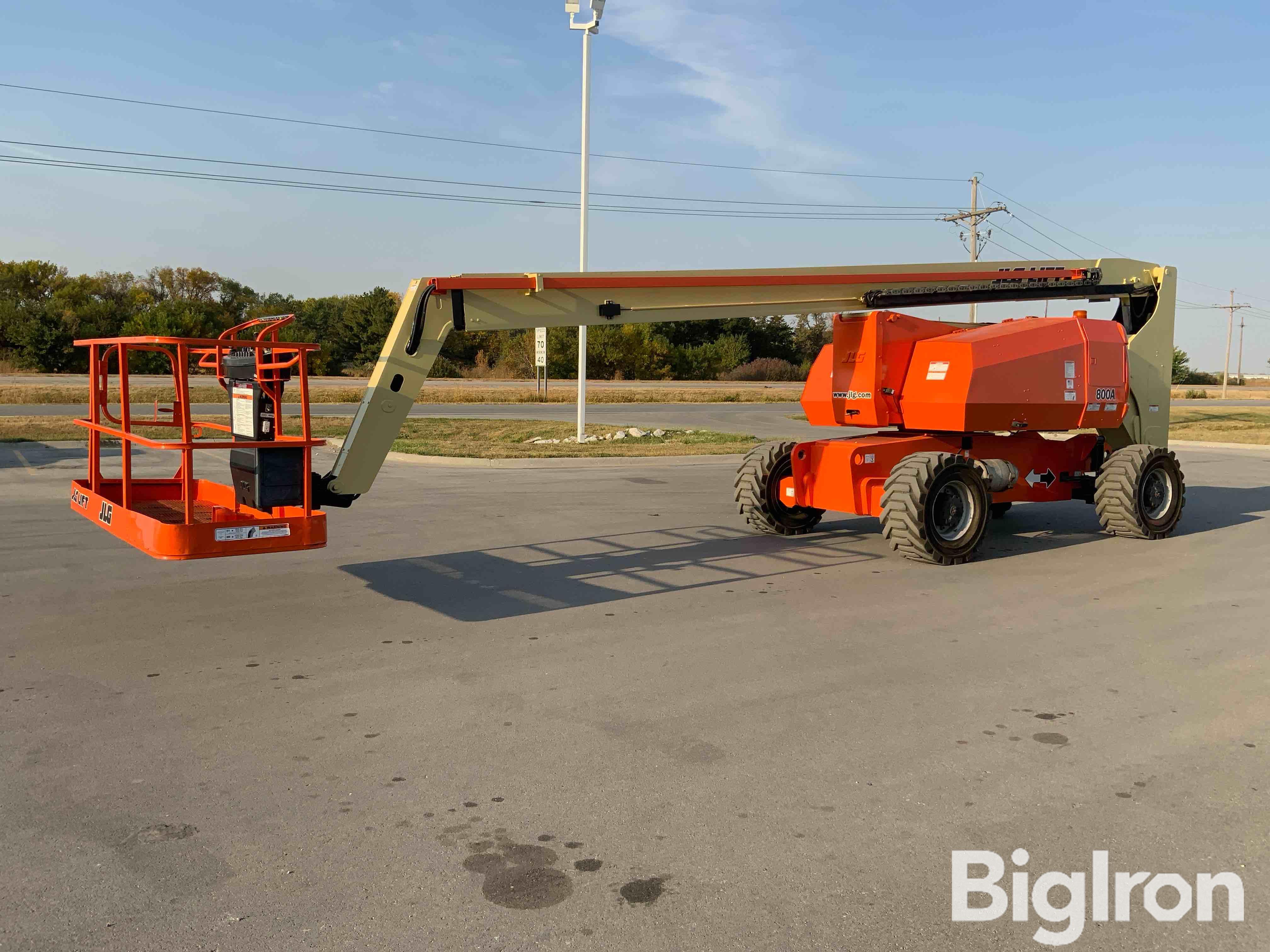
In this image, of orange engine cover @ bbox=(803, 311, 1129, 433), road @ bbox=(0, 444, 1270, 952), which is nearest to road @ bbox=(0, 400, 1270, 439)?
orange engine cover @ bbox=(803, 311, 1129, 433)

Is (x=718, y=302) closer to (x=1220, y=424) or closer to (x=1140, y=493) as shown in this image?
(x=1140, y=493)

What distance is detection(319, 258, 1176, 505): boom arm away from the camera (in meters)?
7.99

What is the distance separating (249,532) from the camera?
6.96 m

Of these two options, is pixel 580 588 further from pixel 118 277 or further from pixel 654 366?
pixel 118 277

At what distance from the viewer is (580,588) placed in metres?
9.03

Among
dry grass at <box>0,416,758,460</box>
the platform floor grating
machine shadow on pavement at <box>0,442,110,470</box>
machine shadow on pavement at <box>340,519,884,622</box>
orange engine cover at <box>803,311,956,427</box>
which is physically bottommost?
machine shadow on pavement at <box>340,519,884,622</box>

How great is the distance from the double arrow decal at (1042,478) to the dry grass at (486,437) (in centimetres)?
934

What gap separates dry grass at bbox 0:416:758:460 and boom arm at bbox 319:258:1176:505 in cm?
967

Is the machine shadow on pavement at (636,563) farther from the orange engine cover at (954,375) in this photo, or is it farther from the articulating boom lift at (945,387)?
the orange engine cover at (954,375)

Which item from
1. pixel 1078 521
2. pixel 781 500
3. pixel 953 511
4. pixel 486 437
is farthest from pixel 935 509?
pixel 486 437

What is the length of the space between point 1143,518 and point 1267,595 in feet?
9.73

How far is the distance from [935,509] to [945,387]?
133 cm

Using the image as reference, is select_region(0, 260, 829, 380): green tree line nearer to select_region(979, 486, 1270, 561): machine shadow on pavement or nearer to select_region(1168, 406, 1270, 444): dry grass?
select_region(1168, 406, 1270, 444): dry grass

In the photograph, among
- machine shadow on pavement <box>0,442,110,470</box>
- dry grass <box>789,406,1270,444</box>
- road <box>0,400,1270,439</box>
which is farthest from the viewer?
road <box>0,400,1270,439</box>
